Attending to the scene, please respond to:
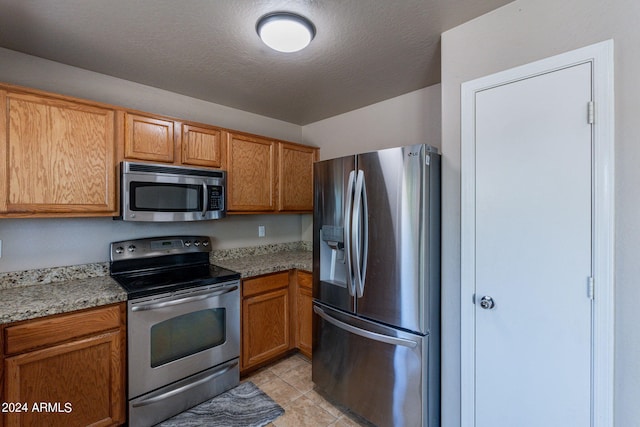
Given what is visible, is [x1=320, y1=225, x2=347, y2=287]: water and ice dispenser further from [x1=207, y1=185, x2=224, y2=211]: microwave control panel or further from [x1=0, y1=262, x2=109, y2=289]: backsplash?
[x1=0, y1=262, x2=109, y2=289]: backsplash

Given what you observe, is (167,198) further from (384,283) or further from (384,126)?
(384,126)

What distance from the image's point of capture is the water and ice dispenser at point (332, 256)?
197cm

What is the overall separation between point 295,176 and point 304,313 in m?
1.43

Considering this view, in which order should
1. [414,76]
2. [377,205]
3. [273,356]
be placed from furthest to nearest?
[273,356], [414,76], [377,205]

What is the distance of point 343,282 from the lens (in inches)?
77.7

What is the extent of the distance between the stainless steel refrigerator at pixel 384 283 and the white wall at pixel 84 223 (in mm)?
1482

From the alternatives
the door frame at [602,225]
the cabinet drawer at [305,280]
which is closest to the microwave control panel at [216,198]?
the cabinet drawer at [305,280]

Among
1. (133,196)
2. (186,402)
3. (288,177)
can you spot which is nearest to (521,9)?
(288,177)

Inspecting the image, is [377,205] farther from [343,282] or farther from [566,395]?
[566,395]


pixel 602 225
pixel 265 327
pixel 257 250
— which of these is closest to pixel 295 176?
pixel 257 250

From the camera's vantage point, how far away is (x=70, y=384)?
1.59 metres

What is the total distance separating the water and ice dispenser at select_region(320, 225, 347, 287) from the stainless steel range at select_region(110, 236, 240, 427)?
74 centimetres

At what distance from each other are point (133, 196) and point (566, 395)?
8.86ft

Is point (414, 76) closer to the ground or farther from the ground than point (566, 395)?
farther from the ground
